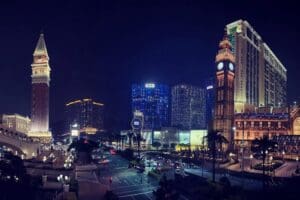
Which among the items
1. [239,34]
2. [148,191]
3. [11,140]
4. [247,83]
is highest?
[239,34]

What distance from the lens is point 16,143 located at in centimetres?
8700

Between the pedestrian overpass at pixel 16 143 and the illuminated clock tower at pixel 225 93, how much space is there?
4784cm

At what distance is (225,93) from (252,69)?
30198mm

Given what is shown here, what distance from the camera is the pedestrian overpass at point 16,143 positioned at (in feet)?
282

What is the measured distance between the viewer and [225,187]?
37.7 m

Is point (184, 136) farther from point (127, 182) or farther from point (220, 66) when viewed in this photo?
point (127, 182)

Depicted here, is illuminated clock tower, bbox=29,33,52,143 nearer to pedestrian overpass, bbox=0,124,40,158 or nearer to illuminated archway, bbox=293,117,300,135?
pedestrian overpass, bbox=0,124,40,158

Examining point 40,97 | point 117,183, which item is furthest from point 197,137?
point 117,183

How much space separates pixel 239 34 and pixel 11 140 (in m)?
74.5

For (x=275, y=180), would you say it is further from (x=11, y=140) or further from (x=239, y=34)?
(x=239, y=34)

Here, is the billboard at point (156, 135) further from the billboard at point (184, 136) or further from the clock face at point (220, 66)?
the clock face at point (220, 66)

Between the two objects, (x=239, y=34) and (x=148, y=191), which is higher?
(x=239, y=34)

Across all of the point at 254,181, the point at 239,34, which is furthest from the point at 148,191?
the point at 239,34

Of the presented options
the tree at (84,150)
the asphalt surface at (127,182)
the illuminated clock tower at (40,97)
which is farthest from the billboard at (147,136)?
the asphalt surface at (127,182)
